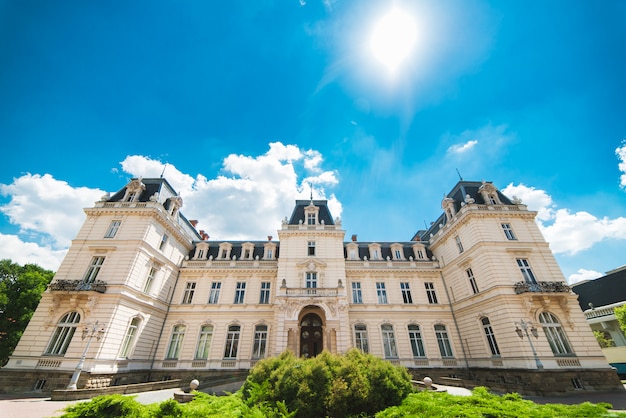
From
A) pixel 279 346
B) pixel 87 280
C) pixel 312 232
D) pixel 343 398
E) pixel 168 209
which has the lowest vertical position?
pixel 343 398

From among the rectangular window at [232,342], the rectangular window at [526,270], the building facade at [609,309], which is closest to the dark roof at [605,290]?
the building facade at [609,309]

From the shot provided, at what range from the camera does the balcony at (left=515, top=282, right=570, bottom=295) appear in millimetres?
18984

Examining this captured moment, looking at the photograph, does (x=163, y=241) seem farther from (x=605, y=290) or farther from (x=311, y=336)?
(x=605, y=290)

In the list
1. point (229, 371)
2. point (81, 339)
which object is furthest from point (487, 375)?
point (81, 339)

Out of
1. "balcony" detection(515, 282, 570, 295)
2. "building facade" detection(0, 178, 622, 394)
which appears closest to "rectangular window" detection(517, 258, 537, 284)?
"building facade" detection(0, 178, 622, 394)

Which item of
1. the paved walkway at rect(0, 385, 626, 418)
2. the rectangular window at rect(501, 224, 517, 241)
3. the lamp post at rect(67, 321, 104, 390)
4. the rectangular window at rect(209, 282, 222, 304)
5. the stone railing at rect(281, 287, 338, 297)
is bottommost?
the paved walkway at rect(0, 385, 626, 418)

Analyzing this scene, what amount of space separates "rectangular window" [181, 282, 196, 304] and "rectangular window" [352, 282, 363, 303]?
52.4ft

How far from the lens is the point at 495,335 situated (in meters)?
19.7

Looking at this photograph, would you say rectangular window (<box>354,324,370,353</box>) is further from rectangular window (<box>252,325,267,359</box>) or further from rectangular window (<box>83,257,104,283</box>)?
rectangular window (<box>83,257,104,283</box>)

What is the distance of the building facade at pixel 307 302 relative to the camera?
17812mm

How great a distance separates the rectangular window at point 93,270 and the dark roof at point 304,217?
1678cm

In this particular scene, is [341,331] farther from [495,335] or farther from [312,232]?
[495,335]

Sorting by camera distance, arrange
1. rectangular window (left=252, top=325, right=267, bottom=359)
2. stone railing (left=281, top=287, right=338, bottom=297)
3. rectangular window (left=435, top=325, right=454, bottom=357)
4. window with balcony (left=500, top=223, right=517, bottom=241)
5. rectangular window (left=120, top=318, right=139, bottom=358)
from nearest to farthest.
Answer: rectangular window (left=120, top=318, right=139, bottom=358)
window with balcony (left=500, top=223, right=517, bottom=241)
stone railing (left=281, top=287, right=338, bottom=297)
rectangular window (left=252, top=325, right=267, bottom=359)
rectangular window (left=435, top=325, right=454, bottom=357)

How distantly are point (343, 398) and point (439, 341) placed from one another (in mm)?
20948
